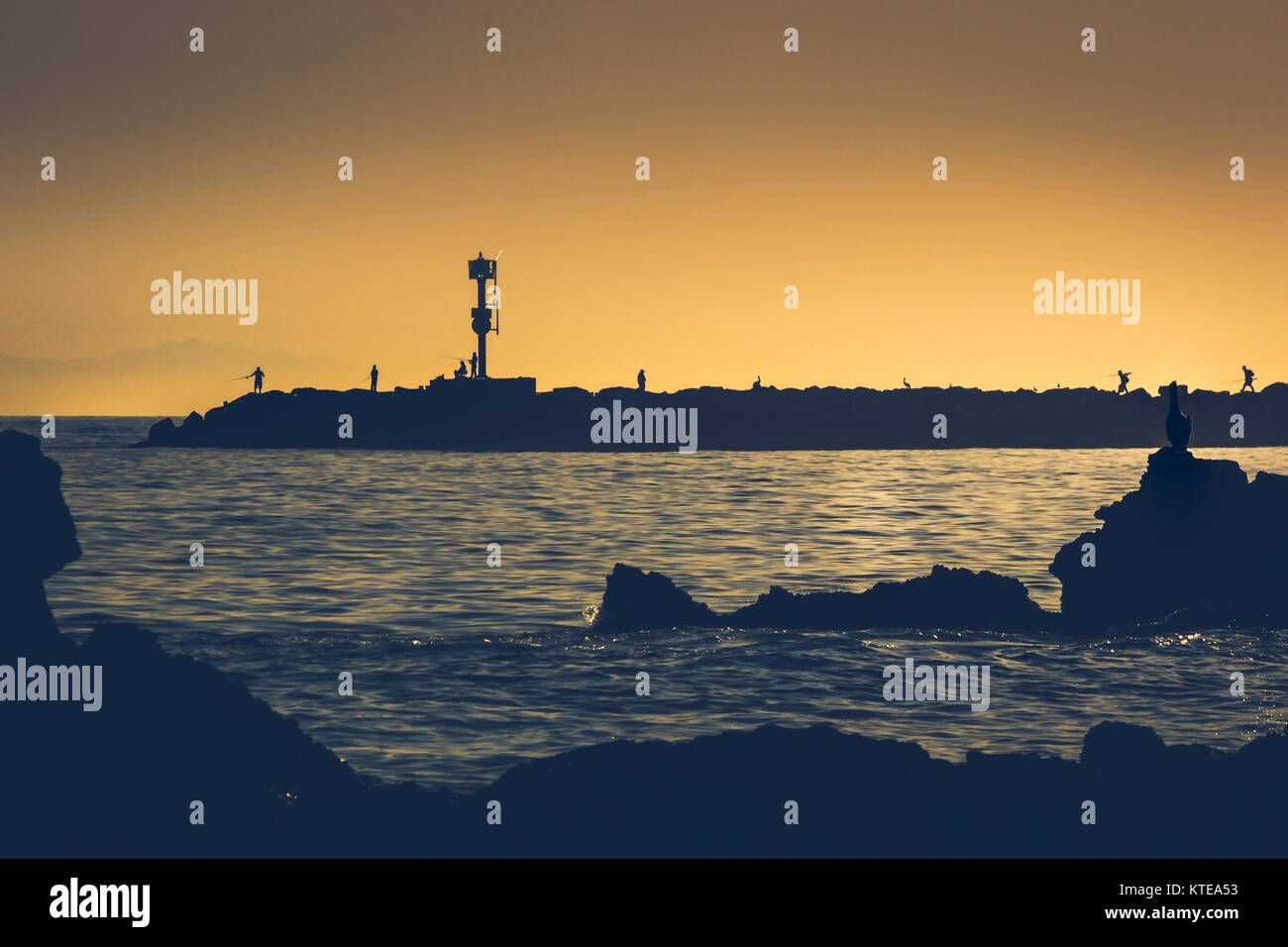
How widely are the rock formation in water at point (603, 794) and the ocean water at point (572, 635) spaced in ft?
8.48

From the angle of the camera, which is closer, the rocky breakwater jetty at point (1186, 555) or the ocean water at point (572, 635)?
the ocean water at point (572, 635)

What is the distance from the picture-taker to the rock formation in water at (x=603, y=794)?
11.7 meters

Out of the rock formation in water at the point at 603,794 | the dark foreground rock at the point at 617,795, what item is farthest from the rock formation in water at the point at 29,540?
the dark foreground rock at the point at 617,795

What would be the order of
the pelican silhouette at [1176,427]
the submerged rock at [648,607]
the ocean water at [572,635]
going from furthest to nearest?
the submerged rock at [648,607] < the pelican silhouette at [1176,427] < the ocean water at [572,635]

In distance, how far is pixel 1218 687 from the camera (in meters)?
19.7

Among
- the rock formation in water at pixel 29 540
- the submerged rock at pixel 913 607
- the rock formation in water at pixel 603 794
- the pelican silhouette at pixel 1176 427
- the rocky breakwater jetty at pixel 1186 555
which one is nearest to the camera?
the rock formation in water at pixel 603 794

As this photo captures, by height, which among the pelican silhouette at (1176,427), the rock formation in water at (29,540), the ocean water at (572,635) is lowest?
the ocean water at (572,635)

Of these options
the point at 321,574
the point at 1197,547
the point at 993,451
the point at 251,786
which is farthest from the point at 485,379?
the point at 251,786

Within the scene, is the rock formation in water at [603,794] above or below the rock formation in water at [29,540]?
below

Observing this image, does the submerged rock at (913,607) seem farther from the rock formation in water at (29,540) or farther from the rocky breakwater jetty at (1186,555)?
the rock formation in water at (29,540)

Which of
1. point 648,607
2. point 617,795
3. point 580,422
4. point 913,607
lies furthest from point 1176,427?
point 580,422

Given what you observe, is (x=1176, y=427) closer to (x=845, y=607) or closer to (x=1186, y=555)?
(x=1186, y=555)

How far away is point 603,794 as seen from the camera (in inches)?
475

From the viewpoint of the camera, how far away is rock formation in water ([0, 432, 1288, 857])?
1167cm
